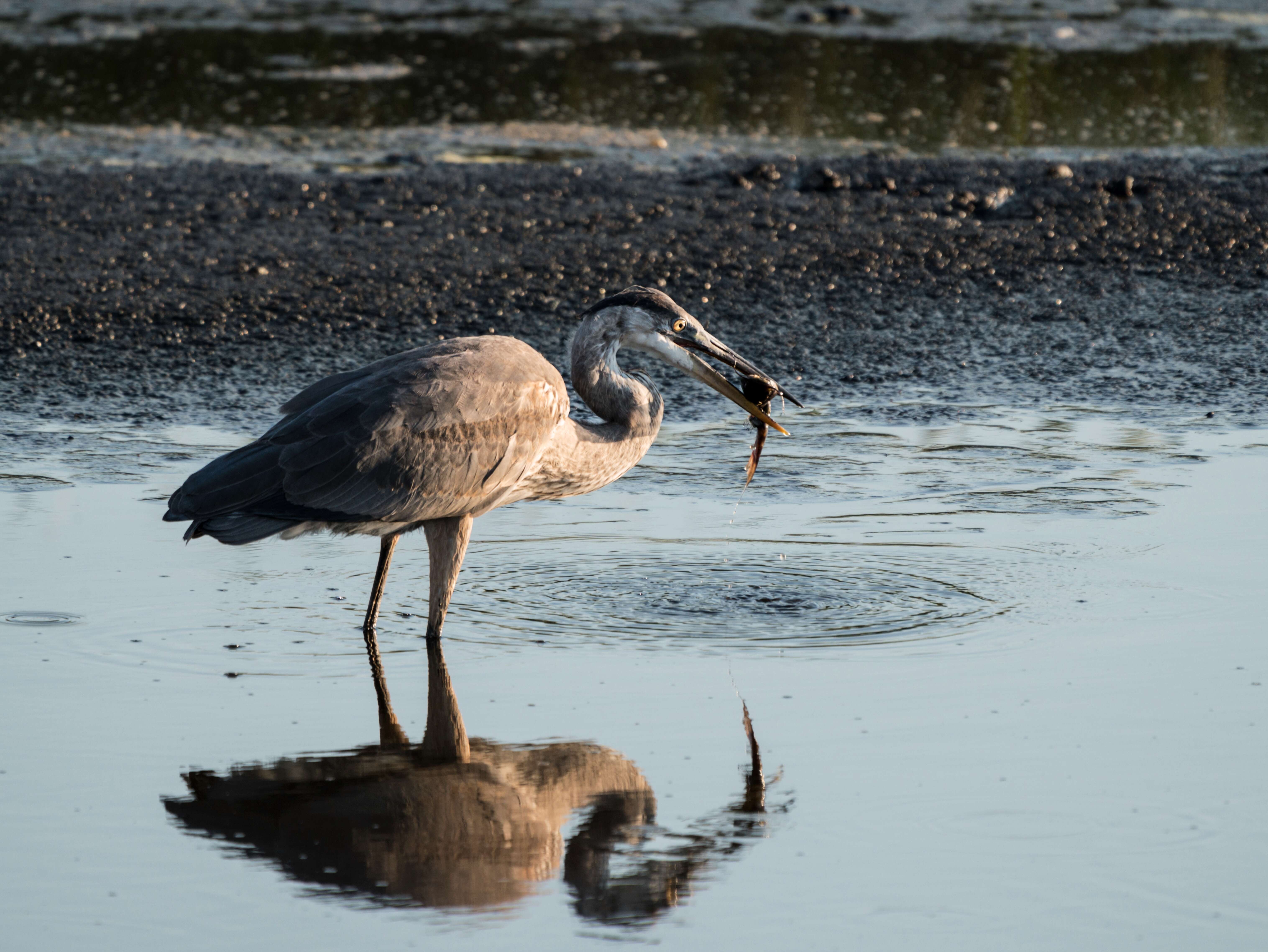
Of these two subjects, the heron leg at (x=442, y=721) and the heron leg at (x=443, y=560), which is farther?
the heron leg at (x=443, y=560)

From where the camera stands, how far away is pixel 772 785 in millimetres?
4707

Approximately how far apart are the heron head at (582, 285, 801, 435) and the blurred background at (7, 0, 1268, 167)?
24.4 ft

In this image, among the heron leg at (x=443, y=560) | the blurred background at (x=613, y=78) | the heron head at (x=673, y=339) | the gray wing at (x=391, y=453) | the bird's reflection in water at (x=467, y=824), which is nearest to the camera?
the bird's reflection in water at (x=467, y=824)

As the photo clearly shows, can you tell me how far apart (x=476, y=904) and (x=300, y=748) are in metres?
1.02

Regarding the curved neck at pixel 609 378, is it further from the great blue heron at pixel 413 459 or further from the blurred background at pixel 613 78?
the blurred background at pixel 613 78

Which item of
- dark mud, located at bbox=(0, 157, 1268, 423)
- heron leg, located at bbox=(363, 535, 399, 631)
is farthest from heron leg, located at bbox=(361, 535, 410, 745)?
dark mud, located at bbox=(0, 157, 1268, 423)

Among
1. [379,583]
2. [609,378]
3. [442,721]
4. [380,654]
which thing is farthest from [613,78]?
[442,721]

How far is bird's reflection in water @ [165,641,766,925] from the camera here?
13.9 feet

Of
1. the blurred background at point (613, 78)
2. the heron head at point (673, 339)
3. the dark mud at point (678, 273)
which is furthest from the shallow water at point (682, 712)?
the blurred background at point (613, 78)

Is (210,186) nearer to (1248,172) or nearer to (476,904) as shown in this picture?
(1248,172)

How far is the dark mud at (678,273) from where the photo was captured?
9000 millimetres

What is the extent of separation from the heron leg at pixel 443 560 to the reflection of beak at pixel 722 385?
984 mm

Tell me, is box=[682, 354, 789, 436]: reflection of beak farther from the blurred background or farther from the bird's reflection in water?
the blurred background

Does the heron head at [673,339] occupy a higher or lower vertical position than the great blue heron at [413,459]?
higher
